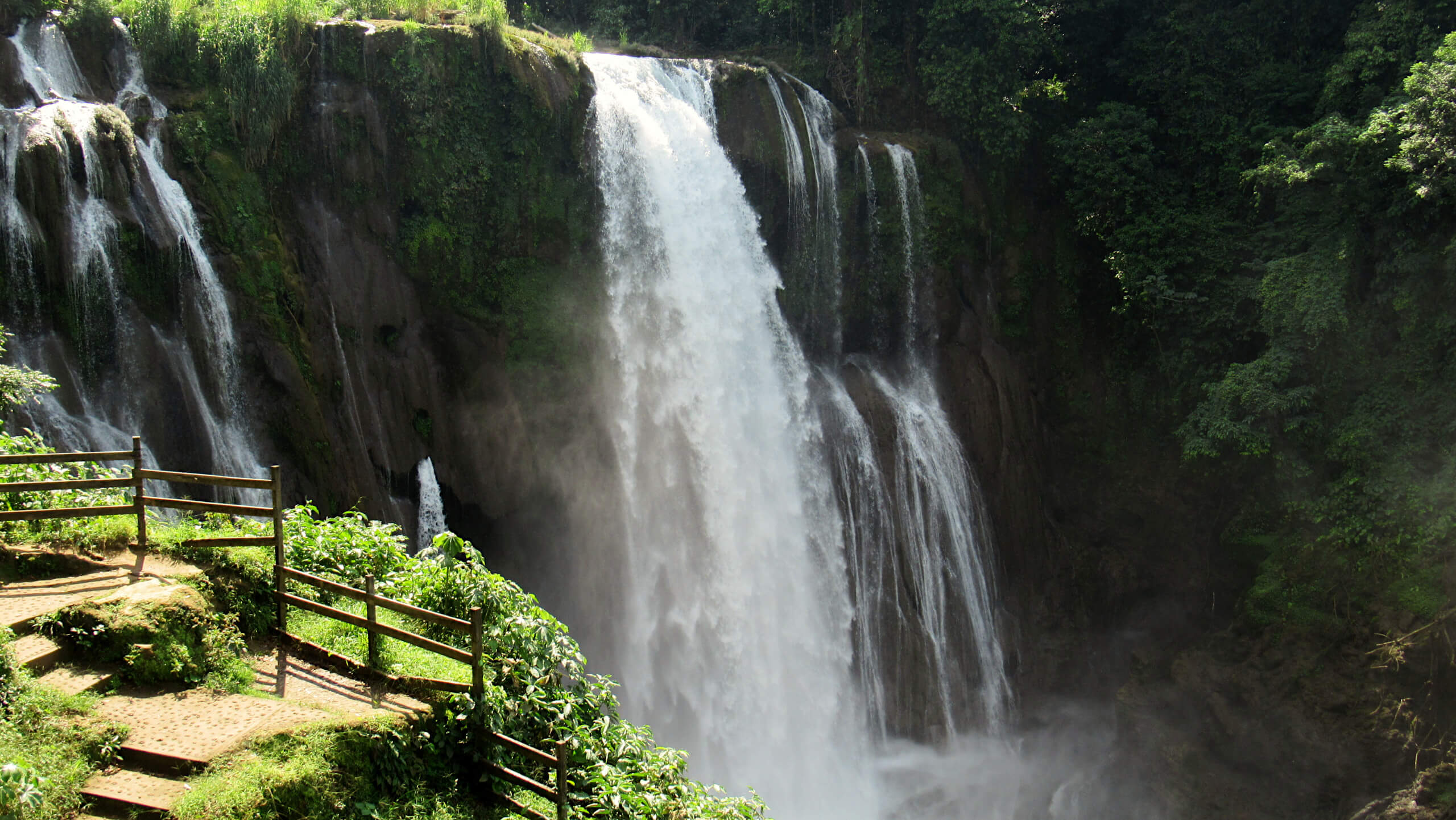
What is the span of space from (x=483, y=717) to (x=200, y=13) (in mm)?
12397

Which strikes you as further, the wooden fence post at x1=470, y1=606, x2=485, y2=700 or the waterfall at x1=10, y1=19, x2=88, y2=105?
the waterfall at x1=10, y1=19, x2=88, y2=105

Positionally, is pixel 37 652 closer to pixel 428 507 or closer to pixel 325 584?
pixel 325 584

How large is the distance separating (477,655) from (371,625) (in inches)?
38.7

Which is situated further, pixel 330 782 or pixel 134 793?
pixel 330 782

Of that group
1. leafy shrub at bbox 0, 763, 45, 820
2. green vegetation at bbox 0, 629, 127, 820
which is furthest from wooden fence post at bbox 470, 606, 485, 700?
leafy shrub at bbox 0, 763, 45, 820

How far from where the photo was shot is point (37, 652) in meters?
7.03

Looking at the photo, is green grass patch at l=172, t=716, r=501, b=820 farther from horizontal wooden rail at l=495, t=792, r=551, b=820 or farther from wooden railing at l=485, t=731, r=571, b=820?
wooden railing at l=485, t=731, r=571, b=820

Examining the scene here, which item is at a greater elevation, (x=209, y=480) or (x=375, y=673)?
(x=209, y=480)

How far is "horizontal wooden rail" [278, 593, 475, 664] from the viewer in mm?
7598

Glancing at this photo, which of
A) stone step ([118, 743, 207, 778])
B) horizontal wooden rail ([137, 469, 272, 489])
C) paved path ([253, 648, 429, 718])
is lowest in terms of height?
paved path ([253, 648, 429, 718])

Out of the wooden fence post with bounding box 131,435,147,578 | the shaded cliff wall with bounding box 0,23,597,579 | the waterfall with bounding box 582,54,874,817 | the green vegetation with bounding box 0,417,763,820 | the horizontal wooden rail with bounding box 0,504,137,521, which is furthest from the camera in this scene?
the waterfall with bounding box 582,54,874,817

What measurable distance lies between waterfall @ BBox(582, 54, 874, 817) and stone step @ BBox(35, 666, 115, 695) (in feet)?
31.5

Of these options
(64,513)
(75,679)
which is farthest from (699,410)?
(75,679)

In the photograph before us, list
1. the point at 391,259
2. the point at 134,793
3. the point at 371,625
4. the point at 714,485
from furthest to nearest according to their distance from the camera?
the point at 714,485 → the point at 391,259 → the point at 371,625 → the point at 134,793
